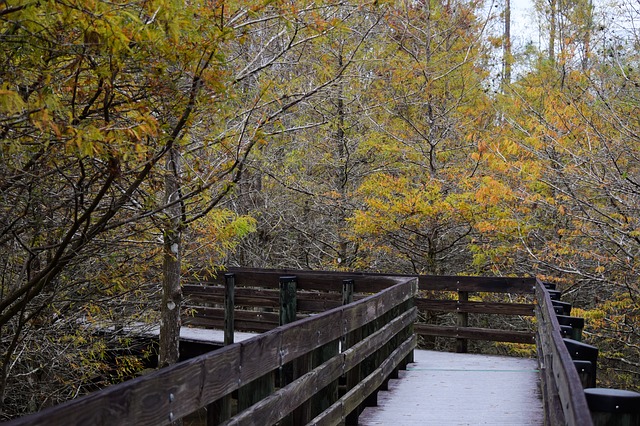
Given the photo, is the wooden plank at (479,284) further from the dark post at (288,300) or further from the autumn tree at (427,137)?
the autumn tree at (427,137)

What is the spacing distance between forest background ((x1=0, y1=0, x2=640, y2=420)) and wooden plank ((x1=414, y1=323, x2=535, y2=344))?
1776 millimetres

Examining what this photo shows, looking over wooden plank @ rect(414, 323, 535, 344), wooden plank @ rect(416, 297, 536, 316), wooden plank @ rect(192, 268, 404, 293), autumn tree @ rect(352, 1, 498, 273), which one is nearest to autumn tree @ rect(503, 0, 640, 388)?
autumn tree @ rect(352, 1, 498, 273)

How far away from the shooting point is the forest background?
4883mm

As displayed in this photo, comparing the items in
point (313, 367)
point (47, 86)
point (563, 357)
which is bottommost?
point (313, 367)

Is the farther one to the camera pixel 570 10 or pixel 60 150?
pixel 570 10

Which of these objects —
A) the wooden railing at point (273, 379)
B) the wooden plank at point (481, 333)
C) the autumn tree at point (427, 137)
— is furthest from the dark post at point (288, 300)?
the autumn tree at point (427, 137)

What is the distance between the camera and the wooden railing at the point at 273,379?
257 cm

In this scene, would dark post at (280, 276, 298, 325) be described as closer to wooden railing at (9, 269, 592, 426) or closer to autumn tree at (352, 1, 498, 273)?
wooden railing at (9, 269, 592, 426)

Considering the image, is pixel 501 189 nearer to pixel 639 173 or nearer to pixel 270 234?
pixel 639 173

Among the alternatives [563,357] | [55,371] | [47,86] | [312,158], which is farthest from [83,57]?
[312,158]

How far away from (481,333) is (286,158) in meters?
7.72

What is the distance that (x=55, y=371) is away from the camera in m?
8.19

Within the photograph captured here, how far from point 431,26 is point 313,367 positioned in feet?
43.0

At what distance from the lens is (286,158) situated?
18156 millimetres
